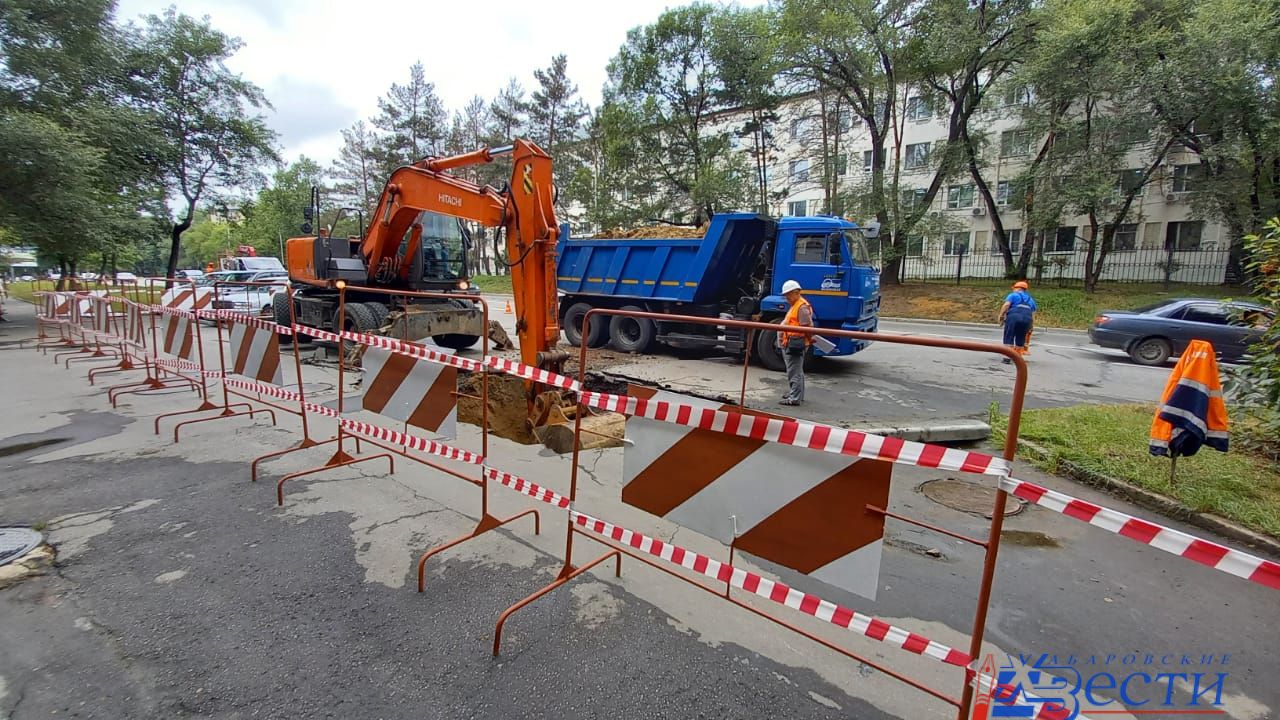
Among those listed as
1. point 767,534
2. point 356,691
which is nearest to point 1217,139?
point 767,534

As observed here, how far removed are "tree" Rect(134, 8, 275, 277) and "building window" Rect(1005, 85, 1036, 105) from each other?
34393 mm

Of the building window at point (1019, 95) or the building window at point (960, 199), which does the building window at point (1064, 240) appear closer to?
the building window at point (960, 199)

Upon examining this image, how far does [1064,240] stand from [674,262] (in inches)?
1052

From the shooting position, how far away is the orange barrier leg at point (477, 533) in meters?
3.18

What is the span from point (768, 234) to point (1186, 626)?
29.6 ft

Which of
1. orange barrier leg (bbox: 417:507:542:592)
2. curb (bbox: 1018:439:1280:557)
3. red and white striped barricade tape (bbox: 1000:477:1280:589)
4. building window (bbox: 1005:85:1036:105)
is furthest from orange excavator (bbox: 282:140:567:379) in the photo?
building window (bbox: 1005:85:1036:105)

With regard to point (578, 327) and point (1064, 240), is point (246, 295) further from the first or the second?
point (1064, 240)

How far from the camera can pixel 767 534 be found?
2.48 m

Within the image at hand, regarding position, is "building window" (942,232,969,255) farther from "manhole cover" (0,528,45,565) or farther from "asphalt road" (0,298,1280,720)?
"manhole cover" (0,528,45,565)

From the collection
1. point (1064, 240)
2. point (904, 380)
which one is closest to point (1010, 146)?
point (1064, 240)

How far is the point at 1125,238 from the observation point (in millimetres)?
28781

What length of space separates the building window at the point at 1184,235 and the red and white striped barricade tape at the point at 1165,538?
1295 inches

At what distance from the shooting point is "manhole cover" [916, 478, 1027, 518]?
4.41 m

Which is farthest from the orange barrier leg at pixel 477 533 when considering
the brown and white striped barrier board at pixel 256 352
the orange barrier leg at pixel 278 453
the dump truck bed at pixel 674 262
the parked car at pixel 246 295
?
the parked car at pixel 246 295
